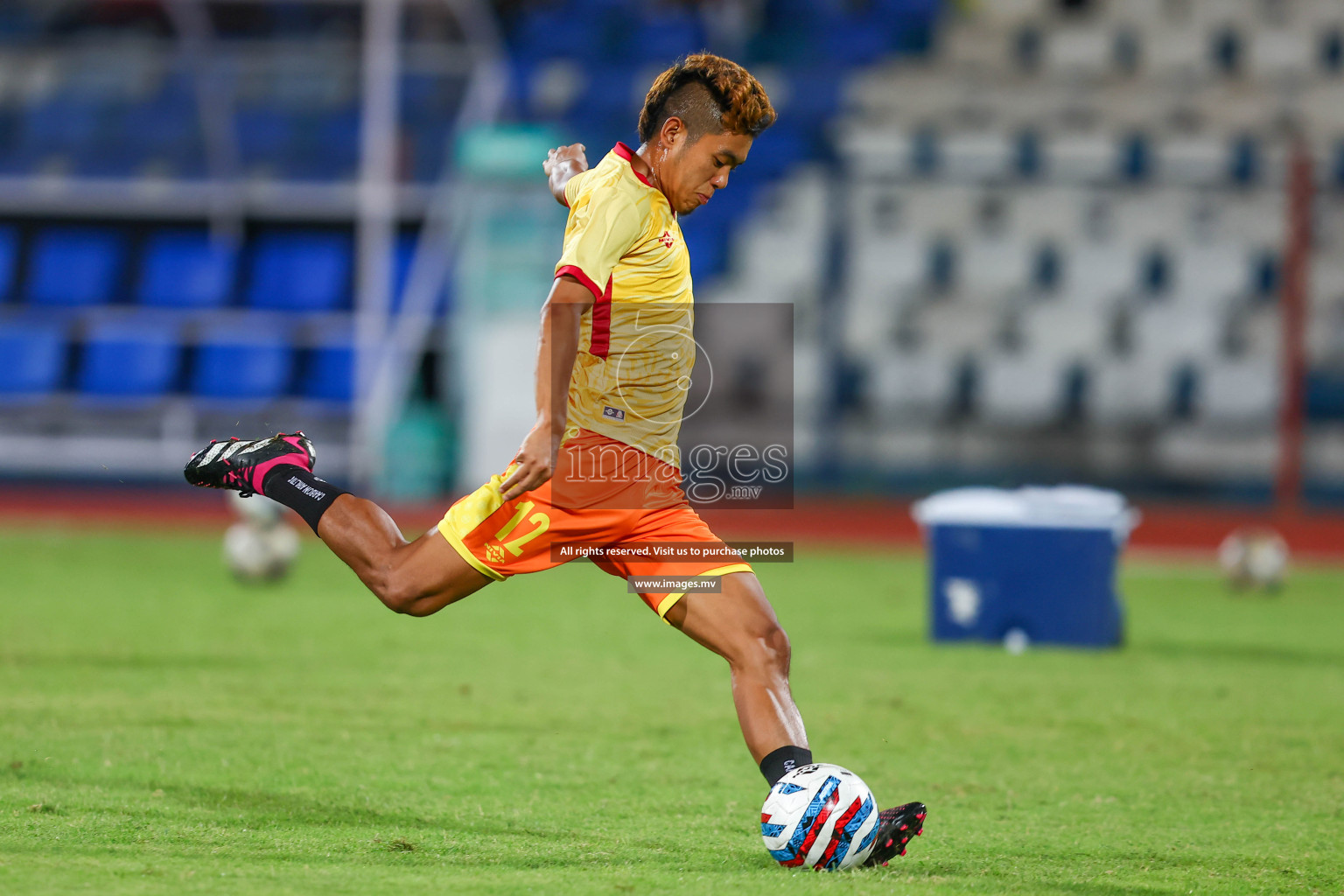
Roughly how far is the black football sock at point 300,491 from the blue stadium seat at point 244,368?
12.6 m

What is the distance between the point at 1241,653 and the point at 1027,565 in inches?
51.3

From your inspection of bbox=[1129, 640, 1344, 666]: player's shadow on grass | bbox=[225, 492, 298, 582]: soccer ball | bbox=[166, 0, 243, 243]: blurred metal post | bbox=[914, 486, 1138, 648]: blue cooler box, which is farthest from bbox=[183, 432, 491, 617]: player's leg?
bbox=[166, 0, 243, 243]: blurred metal post

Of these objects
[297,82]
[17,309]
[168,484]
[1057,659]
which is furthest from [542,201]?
[1057,659]

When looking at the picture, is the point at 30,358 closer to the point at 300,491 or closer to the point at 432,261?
the point at 432,261

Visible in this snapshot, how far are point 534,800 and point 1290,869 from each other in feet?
6.78

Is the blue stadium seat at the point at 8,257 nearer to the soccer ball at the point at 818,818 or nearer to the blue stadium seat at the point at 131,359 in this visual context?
the blue stadium seat at the point at 131,359

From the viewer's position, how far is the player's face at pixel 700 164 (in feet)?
14.3

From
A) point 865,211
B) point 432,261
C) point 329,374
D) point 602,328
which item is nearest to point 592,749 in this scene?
point 602,328

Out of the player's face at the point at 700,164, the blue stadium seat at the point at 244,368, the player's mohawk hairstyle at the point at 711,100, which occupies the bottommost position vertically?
the blue stadium seat at the point at 244,368

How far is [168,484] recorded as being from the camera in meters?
17.0

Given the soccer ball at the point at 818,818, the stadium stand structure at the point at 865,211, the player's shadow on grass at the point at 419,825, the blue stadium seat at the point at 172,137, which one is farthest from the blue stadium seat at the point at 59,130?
the soccer ball at the point at 818,818

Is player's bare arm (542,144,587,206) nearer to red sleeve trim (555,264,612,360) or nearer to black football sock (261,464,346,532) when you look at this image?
red sleeve trim (555,264,612,360)

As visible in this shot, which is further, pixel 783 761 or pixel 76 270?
Answer: pixel 76 270

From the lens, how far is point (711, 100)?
14.2ft
